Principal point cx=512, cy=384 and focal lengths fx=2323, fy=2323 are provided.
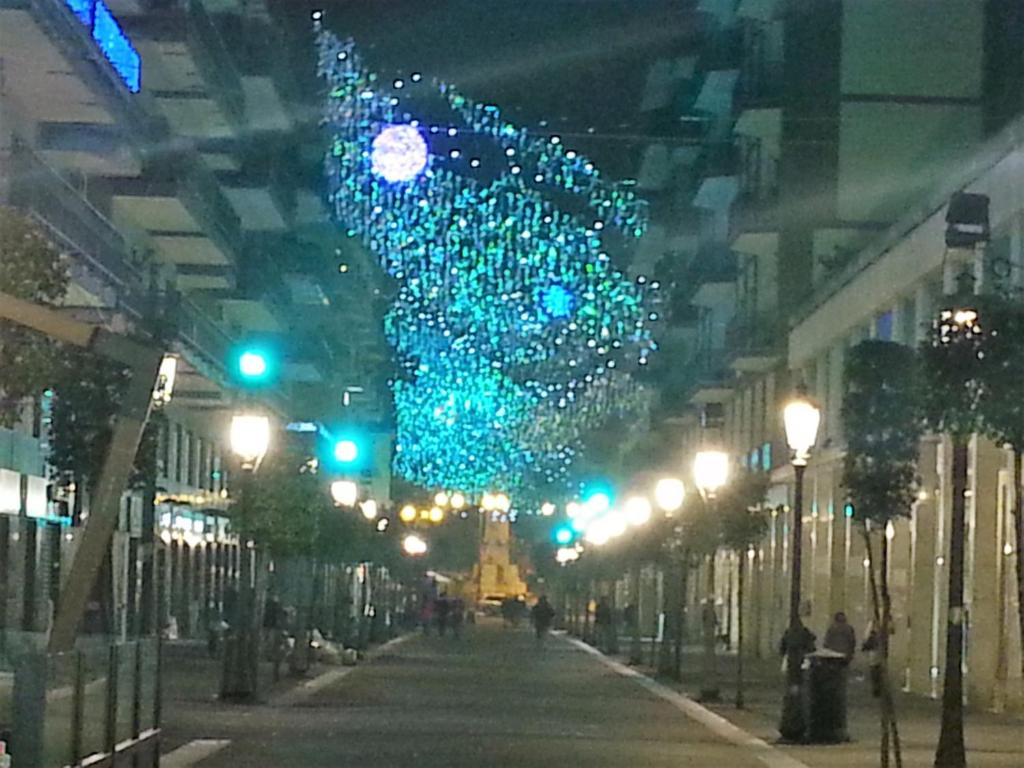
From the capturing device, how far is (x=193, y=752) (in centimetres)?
2359

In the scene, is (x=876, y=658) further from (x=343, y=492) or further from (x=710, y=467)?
(x=343, y=492)

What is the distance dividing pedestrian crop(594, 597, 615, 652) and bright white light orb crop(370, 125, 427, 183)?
46.4 feet

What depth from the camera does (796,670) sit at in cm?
2875

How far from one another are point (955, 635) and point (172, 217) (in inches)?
1130

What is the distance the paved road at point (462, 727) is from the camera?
941 inches

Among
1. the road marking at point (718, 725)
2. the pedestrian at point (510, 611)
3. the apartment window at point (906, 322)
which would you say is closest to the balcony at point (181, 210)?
the road marking at point (718, 725)

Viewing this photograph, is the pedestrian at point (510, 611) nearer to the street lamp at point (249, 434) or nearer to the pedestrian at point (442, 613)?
the pedestrian at point (442, 613)

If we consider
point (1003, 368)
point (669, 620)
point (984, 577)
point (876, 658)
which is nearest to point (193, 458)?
point (669, 620)

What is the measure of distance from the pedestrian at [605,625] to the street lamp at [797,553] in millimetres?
37109

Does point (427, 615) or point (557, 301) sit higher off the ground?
point (557, 301)

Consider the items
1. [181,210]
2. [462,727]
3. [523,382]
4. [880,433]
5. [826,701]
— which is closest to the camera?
[880,433]

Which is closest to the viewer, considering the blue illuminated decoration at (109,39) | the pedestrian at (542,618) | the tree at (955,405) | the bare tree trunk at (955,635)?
the tree at (955,405)

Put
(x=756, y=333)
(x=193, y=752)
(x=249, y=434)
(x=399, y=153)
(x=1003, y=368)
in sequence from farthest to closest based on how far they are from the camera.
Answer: (x=399, y=153) → (x=756, y=333) → (x=249, y=434) → (x=193, y=752) → (x=1003, y=368)

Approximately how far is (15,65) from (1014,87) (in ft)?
97.2
